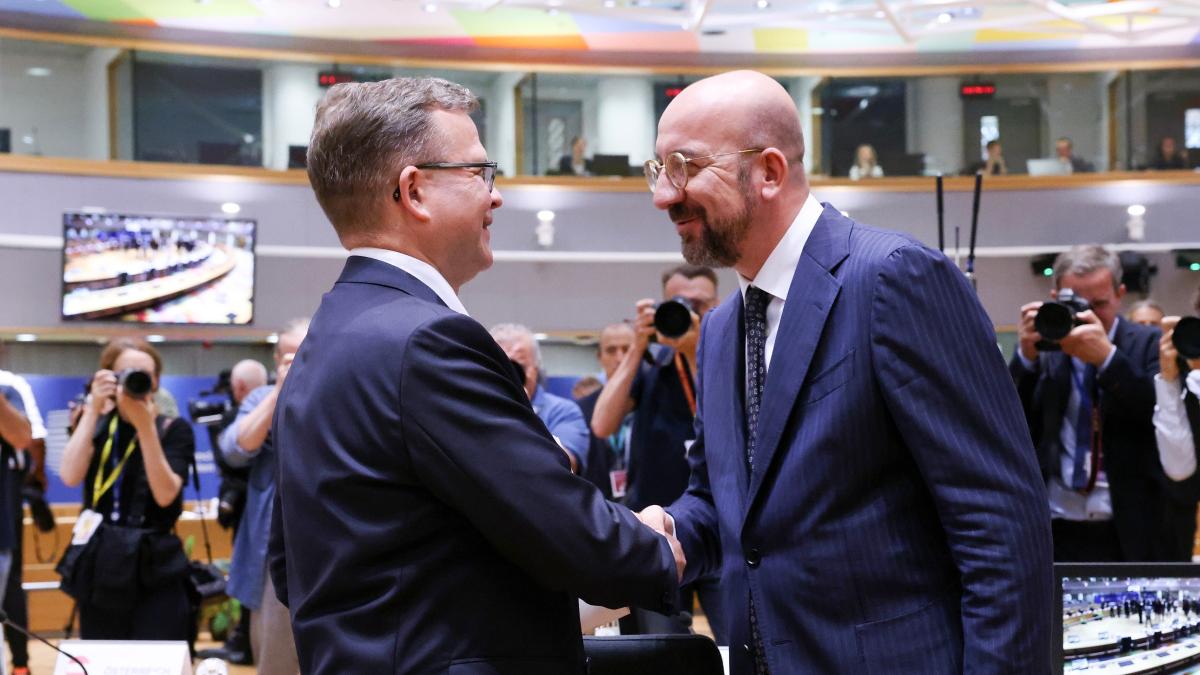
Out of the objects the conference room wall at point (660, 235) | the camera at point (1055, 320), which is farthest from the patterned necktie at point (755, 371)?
the conference room wall at point (660, 235)

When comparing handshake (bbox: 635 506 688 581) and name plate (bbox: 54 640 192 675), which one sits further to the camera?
name plate (bbox: 54 640 192 675)

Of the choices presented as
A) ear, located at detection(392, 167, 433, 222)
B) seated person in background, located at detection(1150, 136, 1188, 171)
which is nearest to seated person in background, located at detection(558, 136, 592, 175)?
seated person in background, located at detection(1150, 136, 1188, 171)

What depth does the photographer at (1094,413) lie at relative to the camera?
11.7 feet

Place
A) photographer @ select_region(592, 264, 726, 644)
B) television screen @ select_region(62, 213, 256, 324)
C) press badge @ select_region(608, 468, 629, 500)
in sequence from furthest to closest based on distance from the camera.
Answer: television screen @ select_region(62, 213, 256, 324) < press badge @ select_region(608, 468, 629, 500) < photographer @ select_region(592, 264, 726, 644)

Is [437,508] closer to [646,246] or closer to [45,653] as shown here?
[45,653]

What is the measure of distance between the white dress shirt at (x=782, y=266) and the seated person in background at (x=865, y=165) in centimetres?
1167

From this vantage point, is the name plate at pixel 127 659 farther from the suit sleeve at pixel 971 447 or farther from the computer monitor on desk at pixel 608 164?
A: the computer monitor on desk at pixel 608 164

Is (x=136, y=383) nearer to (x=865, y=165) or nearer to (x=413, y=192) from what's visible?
(x=413, y=192)

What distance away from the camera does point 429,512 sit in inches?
60.9

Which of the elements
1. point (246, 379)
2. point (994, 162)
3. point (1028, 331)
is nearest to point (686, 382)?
point (1028, 331)

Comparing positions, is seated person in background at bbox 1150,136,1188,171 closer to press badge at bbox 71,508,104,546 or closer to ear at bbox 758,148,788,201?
press badge at bbox 71,508,104,546

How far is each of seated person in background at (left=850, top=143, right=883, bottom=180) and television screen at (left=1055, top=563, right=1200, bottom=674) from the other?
11241 millimetres

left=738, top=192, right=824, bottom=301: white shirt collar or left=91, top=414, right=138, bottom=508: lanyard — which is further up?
left=738, top=192, right=824, bottom=301: white shirt collar

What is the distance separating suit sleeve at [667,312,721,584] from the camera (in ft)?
6.70
